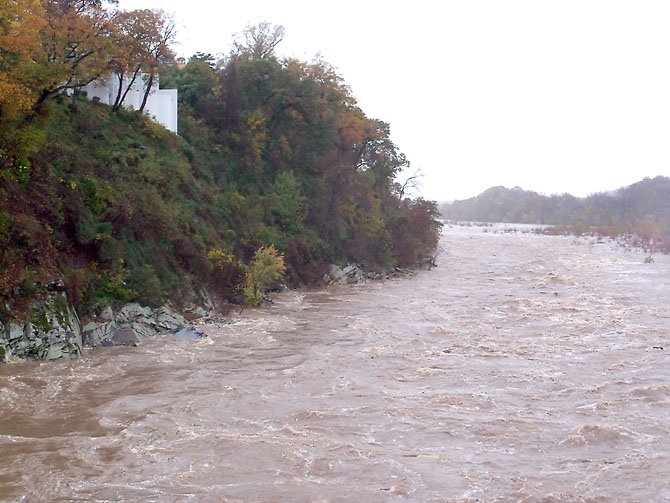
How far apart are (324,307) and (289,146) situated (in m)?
14.0

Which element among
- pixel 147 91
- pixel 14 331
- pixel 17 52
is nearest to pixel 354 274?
pixel 147 91

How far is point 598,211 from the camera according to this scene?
10331cm

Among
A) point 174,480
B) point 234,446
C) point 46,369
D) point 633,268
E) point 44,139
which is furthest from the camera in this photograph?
point 633,268

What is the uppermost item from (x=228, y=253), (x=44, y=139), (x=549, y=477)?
(x=44, y=139)

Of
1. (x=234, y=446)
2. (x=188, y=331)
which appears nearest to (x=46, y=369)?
(x=188, y=331)

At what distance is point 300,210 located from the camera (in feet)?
110

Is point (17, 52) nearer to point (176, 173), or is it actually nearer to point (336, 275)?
point (176, 173)

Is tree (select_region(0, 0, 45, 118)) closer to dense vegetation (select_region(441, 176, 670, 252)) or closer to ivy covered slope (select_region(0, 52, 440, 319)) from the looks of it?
ivy covered slope (select_region(0, 52, 440, 319))

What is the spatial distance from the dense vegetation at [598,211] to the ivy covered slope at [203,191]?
2822 cm

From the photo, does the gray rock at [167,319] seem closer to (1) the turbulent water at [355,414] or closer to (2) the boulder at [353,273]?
(1) the turbulent water at [355,414]

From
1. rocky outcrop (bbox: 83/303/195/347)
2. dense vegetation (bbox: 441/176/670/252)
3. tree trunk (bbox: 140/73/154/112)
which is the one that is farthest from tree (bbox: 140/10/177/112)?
dense vegetation (bbox: 441/176/670/252)

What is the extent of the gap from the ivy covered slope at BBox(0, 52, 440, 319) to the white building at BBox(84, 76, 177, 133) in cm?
109

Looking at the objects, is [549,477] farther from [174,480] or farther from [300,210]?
[300,210]

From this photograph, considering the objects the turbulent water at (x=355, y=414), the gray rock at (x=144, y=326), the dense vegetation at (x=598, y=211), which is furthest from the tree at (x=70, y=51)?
the dense vegetation at (x=598, y=211)
